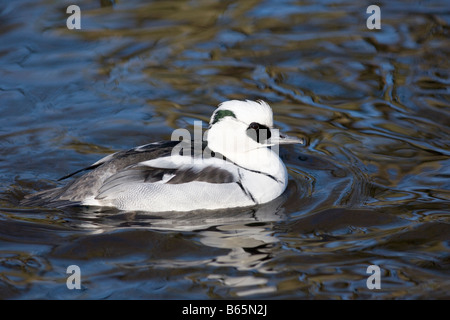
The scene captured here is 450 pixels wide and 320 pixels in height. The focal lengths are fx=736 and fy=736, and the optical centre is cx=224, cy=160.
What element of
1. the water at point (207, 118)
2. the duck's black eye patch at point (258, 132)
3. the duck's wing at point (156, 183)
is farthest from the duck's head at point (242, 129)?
the water at point (207, 118)

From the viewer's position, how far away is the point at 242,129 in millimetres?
7176

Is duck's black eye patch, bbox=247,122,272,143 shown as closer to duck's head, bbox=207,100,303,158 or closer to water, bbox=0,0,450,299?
duck's head, bbox=207,100,303,158

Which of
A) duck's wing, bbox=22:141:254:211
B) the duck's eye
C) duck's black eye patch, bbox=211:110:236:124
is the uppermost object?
duck's black eye patch, bbox=211:110:236:124

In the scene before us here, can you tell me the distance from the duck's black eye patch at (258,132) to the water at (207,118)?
2.18 ft

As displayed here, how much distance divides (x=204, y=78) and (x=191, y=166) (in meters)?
3.41

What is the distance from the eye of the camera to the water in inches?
233

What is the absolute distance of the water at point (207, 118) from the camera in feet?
19.4

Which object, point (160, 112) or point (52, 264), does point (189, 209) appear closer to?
point (52, 264)

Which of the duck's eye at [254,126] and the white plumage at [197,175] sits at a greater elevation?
the duck's eye at [254,126]

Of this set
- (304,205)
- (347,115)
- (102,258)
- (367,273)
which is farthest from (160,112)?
(367,273)

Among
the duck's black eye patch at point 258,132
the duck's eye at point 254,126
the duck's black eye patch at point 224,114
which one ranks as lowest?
the duck's black eye patch at point 258,132

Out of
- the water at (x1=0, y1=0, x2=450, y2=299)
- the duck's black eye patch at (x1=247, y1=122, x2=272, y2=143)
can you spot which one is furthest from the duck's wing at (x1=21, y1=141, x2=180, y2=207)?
the duck's black eye patch at (x1=247, y1=122, x2=272, y2=143)

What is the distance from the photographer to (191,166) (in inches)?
273

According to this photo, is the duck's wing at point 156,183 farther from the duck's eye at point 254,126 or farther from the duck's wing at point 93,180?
the duck's eye at point 254,126
